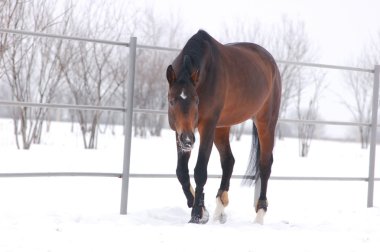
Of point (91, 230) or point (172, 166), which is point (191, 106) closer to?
point (91, 230)

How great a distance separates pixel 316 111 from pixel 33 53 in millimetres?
8780

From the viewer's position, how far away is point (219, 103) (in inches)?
144

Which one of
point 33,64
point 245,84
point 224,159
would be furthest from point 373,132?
point 33,64

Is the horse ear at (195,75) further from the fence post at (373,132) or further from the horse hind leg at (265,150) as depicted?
the fence post at (373,132)

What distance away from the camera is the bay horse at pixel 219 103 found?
3322 millimetres

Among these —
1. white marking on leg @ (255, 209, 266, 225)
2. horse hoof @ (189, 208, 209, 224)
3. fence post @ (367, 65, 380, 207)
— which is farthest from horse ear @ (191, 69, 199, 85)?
fence post @ (367, 65, 380, 207)

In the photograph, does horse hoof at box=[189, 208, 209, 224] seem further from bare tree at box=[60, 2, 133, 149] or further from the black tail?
bare tree at box=[60, 2, 133, 149]

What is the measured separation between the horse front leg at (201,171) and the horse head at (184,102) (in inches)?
10.2

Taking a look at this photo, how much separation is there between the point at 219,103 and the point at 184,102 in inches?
18.7

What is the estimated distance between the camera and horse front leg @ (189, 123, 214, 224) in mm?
3605

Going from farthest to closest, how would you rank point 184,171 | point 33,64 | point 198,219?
1. point 33,64
2. point 184,171
3. point 198,219

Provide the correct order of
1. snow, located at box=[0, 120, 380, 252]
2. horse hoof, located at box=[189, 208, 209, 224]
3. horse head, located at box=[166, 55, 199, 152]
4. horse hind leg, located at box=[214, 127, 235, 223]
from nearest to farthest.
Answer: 1. snow, located at box=[0, 120, 380, 252]
2. horse head, located at box=[166, 55, 199, 152]
3. horse hoof, located at box=[189, 208, 209, 224]
4. horse hind leg, located at box=[214, 127, 235, 223]

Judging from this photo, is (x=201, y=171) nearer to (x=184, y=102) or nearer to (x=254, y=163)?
(x=184, y=102)

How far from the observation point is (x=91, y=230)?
319 centimetres
